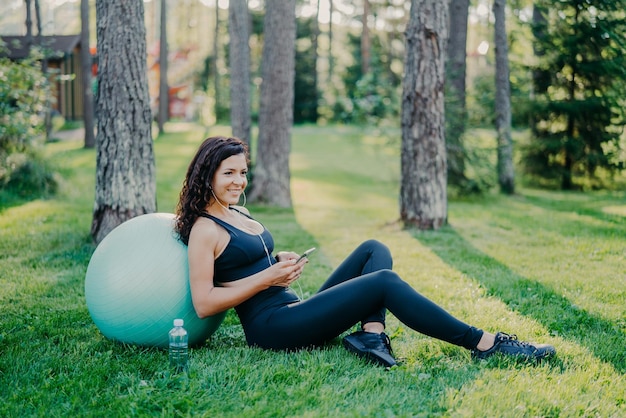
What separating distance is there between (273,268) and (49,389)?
4.62 ft

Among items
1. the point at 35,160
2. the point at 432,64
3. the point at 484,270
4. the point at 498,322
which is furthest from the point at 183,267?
the point at 35,160

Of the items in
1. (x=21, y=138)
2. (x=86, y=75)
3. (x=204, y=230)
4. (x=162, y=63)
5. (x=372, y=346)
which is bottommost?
(x=372, y=346)

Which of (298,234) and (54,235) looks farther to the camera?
(298,234)

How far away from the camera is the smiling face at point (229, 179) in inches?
161

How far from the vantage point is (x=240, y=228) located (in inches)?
163

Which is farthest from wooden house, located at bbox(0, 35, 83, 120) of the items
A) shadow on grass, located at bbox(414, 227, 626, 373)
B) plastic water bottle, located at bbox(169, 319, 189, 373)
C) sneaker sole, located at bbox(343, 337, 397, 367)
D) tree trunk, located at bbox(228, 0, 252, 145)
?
sneaker sole, located at bbox(343, 337, 397, 367)

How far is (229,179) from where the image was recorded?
13.4 ft

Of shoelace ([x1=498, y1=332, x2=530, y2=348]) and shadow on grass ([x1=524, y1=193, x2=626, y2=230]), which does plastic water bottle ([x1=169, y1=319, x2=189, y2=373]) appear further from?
shadow on grass ([x1=524, y1=193, x2=626, y2=230])

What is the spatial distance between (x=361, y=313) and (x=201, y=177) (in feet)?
4.25

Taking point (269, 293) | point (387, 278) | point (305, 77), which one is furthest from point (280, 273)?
point (305, 77)

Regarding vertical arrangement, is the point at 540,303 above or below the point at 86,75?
below

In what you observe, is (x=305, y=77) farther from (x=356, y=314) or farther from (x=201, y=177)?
(x=356, y=314)

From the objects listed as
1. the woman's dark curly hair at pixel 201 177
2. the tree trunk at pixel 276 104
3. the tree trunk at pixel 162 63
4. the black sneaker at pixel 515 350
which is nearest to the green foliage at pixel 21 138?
the tree trunk at pixel 276 104

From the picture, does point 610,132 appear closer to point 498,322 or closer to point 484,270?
point 484,270
